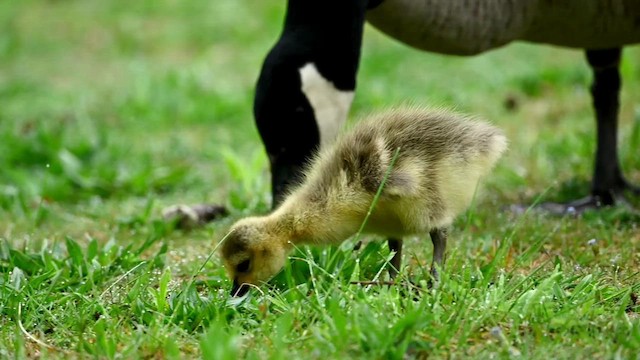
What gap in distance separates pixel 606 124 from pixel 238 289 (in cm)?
271

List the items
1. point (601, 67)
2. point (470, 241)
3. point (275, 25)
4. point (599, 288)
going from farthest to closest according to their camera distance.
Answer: point (275, 25) < point (601, 67) < point (470, 241) < point (599, 288)

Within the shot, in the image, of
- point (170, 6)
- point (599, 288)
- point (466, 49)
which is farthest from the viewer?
point (170, 6)

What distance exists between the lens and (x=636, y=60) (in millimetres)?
8812

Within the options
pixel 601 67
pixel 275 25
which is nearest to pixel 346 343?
pixel 601 67

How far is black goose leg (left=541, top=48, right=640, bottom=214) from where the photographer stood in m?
5.03

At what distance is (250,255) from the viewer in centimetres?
312

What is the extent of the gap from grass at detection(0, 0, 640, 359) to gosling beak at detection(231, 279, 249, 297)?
1.7 inches

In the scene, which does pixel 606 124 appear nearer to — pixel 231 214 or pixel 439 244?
pixel 231 214

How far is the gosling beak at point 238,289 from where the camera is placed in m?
3.14

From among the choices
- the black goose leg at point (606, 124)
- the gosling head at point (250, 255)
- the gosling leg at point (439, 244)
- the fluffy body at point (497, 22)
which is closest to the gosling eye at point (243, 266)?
the gosling head at point (250, 255)

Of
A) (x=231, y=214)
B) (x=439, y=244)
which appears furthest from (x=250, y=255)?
(x=231, y=214)

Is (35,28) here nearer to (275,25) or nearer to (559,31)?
(275,25)

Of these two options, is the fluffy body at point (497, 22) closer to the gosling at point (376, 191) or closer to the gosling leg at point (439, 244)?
the gosling at point (376, 191)

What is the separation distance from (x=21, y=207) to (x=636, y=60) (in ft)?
19.1
